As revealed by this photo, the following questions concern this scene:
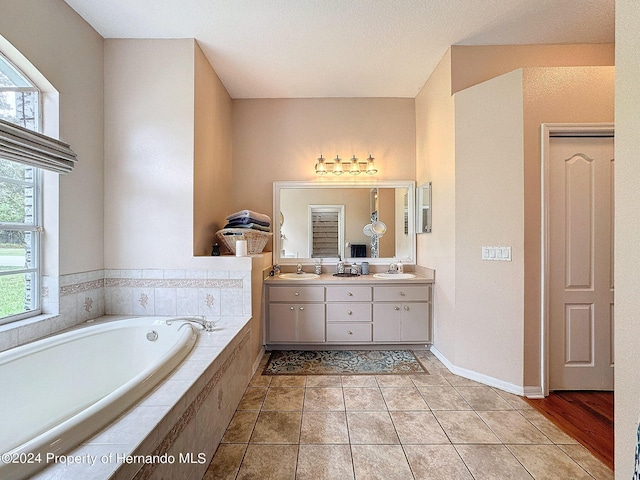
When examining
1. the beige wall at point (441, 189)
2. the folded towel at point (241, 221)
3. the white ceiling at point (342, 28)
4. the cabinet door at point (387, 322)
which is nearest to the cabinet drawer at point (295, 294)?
the cabinet door at point (387, 322)

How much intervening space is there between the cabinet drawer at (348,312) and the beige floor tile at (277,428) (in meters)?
1.16

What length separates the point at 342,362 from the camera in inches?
113

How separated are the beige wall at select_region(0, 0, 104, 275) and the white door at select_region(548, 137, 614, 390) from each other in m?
3.46

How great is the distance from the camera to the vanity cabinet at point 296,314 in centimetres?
308

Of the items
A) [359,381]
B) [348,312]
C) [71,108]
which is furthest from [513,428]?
[71,108]

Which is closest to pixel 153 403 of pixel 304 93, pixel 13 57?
pixel 13 57

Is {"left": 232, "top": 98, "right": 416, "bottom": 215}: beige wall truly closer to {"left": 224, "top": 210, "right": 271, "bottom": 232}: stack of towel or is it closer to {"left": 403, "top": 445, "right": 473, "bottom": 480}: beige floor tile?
{"left": 224, "top": 210, "right": 271, "bottom": 232}: stack of towel

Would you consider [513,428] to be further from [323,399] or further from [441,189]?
[441,189]

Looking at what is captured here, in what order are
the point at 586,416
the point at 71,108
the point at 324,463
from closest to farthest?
the point at 324,463, the point at 586,416, the point at 71,108

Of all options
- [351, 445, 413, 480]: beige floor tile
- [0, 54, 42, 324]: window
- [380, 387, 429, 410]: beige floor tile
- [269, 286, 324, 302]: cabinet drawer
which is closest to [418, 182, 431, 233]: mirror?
[269, 286, 324, 302]: cabinet drawer

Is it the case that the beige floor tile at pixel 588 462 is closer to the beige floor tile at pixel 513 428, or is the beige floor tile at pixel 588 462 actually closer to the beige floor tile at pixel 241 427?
the beige floor tile at pixel 513 428

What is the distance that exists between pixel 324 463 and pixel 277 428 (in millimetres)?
402
